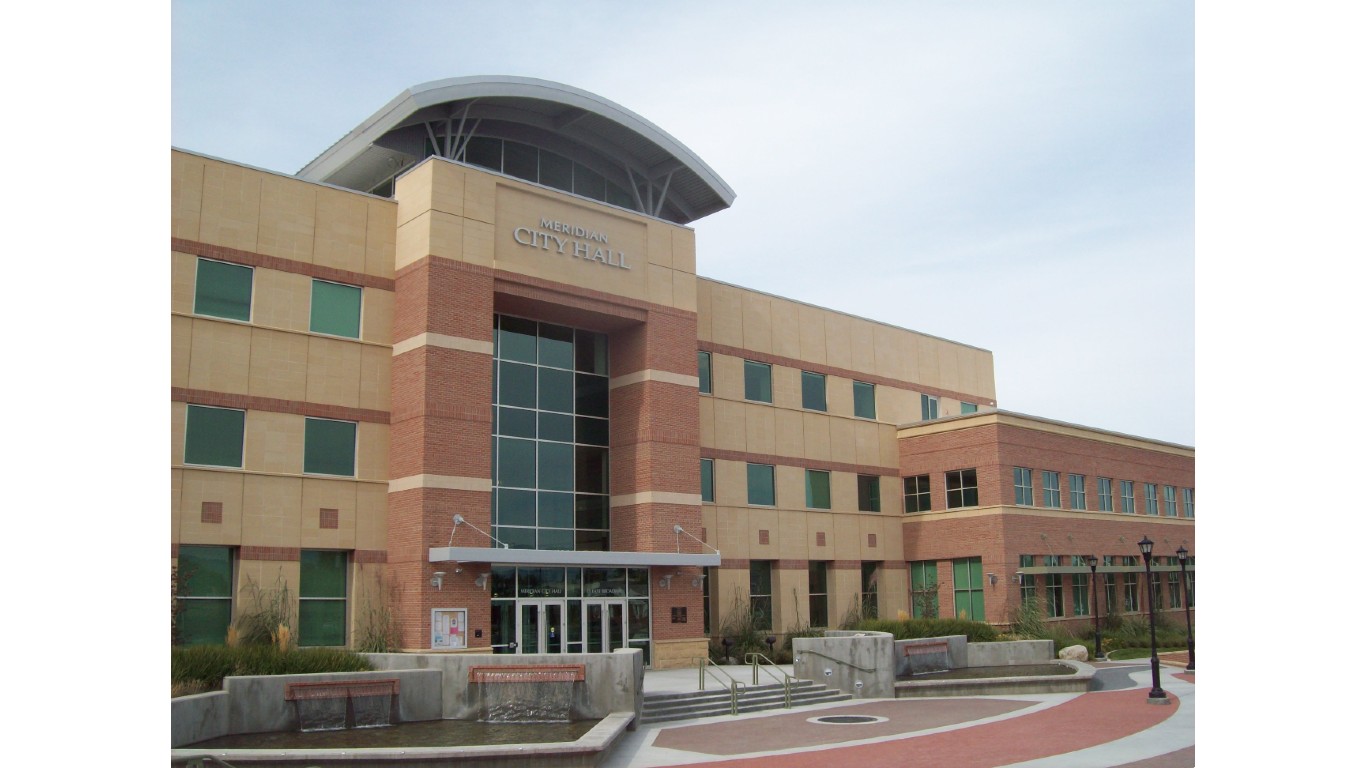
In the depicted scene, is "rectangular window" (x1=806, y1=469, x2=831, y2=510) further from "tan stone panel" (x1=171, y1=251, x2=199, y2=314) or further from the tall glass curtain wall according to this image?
"tan stone panel" (x1=171, y1=251, x2=199, y2=314)

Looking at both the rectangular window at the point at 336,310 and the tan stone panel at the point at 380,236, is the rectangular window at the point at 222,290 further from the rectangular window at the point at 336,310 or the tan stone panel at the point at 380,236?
the tan stone panel at the point at 380,236

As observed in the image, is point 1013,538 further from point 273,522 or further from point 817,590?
point 273,522

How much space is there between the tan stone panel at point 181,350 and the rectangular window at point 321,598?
525cm

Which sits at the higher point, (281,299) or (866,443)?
(281,299)

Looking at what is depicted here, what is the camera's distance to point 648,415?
114 ft

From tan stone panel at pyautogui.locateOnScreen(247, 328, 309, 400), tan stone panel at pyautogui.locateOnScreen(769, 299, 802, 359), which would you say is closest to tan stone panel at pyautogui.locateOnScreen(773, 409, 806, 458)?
tan stone panel at pyautogui.locateOnScreen(769, 299, 802, 359)

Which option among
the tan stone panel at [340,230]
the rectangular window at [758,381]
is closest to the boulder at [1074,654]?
the rectangular window at [758,381]

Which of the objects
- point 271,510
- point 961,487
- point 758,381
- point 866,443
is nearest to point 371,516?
point 271,510

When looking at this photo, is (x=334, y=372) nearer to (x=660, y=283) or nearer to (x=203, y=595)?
(x=203, y=595)

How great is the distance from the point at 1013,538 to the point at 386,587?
73.7 ft

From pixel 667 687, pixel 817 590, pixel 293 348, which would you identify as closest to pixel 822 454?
pixel 817 590

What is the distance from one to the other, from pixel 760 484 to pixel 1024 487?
10.2m

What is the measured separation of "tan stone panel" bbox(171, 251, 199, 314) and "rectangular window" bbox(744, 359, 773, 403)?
752 inches

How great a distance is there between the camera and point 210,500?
27594 mm
